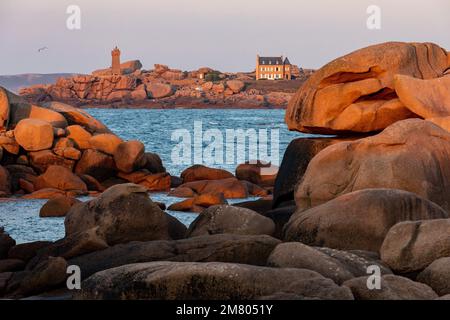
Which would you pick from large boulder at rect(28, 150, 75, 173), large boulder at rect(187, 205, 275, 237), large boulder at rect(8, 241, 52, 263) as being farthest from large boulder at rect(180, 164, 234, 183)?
large boulder at rect(187, 205, 275, 237)

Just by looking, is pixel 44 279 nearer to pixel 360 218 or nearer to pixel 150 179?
pixel 360 218

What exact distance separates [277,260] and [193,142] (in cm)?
4821

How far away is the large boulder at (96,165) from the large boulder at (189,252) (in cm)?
1549

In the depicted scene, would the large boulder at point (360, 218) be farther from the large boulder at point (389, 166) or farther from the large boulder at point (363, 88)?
the large boulder at point (363, 88)

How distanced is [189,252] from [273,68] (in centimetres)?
14820

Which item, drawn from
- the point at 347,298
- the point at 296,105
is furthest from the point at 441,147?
the point at 347,298

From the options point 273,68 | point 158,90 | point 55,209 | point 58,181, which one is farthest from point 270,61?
point 55,209

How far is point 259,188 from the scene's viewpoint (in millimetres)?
26734

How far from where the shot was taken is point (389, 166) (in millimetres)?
14828

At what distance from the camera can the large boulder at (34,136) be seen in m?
28.6

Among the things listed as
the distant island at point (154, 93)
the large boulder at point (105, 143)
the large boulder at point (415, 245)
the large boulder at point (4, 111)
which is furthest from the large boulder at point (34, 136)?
the distant island at point (154, 93)

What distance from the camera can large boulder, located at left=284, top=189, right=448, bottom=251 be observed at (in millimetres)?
12508

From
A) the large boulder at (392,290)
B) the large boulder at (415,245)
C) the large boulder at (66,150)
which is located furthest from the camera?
the large boulder at (66,150)

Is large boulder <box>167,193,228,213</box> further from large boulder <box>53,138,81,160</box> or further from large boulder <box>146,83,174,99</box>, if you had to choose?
large boulder <box>146,83,174,99</box>
